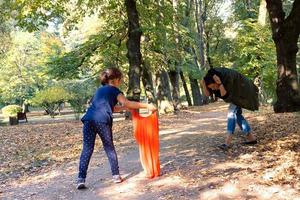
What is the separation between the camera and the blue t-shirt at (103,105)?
604cm

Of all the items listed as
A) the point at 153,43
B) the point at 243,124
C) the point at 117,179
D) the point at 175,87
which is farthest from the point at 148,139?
the point at 175,87

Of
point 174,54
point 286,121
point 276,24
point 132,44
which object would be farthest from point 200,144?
point 174,54

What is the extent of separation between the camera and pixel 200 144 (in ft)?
28.9

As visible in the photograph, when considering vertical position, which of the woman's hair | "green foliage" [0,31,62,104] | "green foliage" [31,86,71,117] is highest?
"green foliage" [0,31,62,104]

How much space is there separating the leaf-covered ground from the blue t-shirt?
97 cm

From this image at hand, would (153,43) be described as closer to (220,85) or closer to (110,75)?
(220,85)

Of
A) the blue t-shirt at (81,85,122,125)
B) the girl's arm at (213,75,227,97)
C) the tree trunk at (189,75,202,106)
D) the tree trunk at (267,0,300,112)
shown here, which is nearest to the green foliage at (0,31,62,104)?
the tree trunk at (189,75,202,106)

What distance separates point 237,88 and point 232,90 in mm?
112

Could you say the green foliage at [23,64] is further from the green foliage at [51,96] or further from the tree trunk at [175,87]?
the tree trunk at [175,87]

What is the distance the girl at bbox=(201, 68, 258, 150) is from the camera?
7.11 meters

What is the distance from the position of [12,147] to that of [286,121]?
6999 mm

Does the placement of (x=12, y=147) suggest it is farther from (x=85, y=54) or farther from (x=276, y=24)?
(x=276, y=24)

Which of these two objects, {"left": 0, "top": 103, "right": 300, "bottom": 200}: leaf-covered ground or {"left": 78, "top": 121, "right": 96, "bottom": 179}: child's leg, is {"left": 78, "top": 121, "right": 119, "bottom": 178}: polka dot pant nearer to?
{"left": 78, "top": 121, "right": 96, "bottom": 179}: child's leg

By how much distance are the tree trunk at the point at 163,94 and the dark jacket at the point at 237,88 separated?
13941 mm
